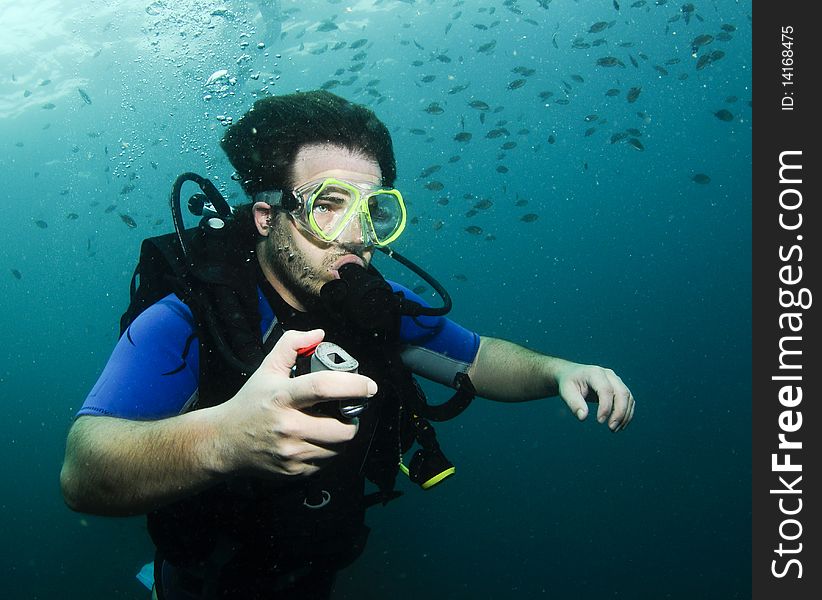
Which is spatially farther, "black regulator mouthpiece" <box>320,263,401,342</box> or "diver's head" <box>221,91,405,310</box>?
"diver's head" <box>221,91,405,310</box>

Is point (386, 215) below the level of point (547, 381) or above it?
above

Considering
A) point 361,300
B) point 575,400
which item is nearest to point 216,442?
point 361,300

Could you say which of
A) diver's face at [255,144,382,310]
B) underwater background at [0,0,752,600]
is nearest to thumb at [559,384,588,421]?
diver's face at [255,144,382,310]

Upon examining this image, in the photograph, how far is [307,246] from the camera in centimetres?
254

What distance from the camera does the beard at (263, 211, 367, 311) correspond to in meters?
2.51

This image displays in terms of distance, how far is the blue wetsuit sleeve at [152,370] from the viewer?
5.71 feet

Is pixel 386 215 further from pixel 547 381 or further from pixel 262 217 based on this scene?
pixel 547 381

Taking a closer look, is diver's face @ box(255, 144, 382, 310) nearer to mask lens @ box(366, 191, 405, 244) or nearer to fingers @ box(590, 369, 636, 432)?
mask lens @ box(366, 191, 405, 244)

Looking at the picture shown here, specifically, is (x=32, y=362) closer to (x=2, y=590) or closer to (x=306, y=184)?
(x=2, y=590)

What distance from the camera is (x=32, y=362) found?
77.6 meters

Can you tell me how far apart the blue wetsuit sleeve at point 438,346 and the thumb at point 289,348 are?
2.18 meters

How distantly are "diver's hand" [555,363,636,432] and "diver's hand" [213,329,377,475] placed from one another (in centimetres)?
159

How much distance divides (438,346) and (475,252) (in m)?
81.8

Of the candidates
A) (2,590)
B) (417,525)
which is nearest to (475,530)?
(417,525)
